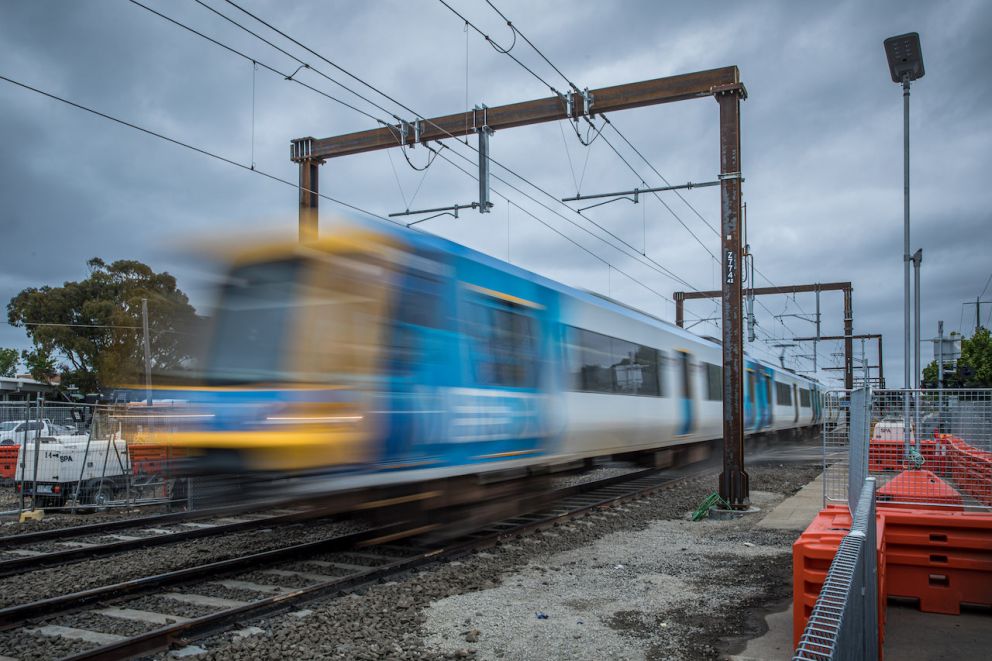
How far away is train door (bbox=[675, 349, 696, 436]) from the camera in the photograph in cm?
1612

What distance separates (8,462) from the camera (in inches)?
644

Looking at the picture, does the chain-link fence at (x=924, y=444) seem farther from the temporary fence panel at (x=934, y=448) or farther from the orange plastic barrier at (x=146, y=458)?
the orange plastic barrier at (x=146, y=458)

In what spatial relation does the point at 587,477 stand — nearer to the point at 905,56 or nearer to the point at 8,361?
the point at 905,56

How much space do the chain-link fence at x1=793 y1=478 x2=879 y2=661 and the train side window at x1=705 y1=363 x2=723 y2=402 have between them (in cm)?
1528

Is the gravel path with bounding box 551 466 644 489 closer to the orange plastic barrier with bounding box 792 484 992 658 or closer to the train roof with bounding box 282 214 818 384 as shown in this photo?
the train roof with bounding box 282 214 818 384

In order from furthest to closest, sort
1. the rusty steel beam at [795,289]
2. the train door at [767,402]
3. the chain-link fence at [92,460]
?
the rusty steel beam at [795,289]
the train door at [767,402]
the chain-link fence at [92,460]

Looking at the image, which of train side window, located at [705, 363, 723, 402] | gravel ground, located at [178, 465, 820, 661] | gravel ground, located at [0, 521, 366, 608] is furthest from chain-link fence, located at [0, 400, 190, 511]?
train side window, located at [705, 363, 723, 402]

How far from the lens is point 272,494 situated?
684 centimetres

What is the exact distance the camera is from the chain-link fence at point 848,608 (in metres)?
1.85

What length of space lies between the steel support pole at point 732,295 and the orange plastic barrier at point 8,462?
1408 cm

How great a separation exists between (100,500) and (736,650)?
423 inches

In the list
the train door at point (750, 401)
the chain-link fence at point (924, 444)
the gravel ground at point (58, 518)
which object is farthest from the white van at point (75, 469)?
the train door at point (750, 401)

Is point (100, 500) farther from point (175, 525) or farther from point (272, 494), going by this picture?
point (272, 494)

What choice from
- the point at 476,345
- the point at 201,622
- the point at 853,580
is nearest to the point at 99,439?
the point at 476,345
